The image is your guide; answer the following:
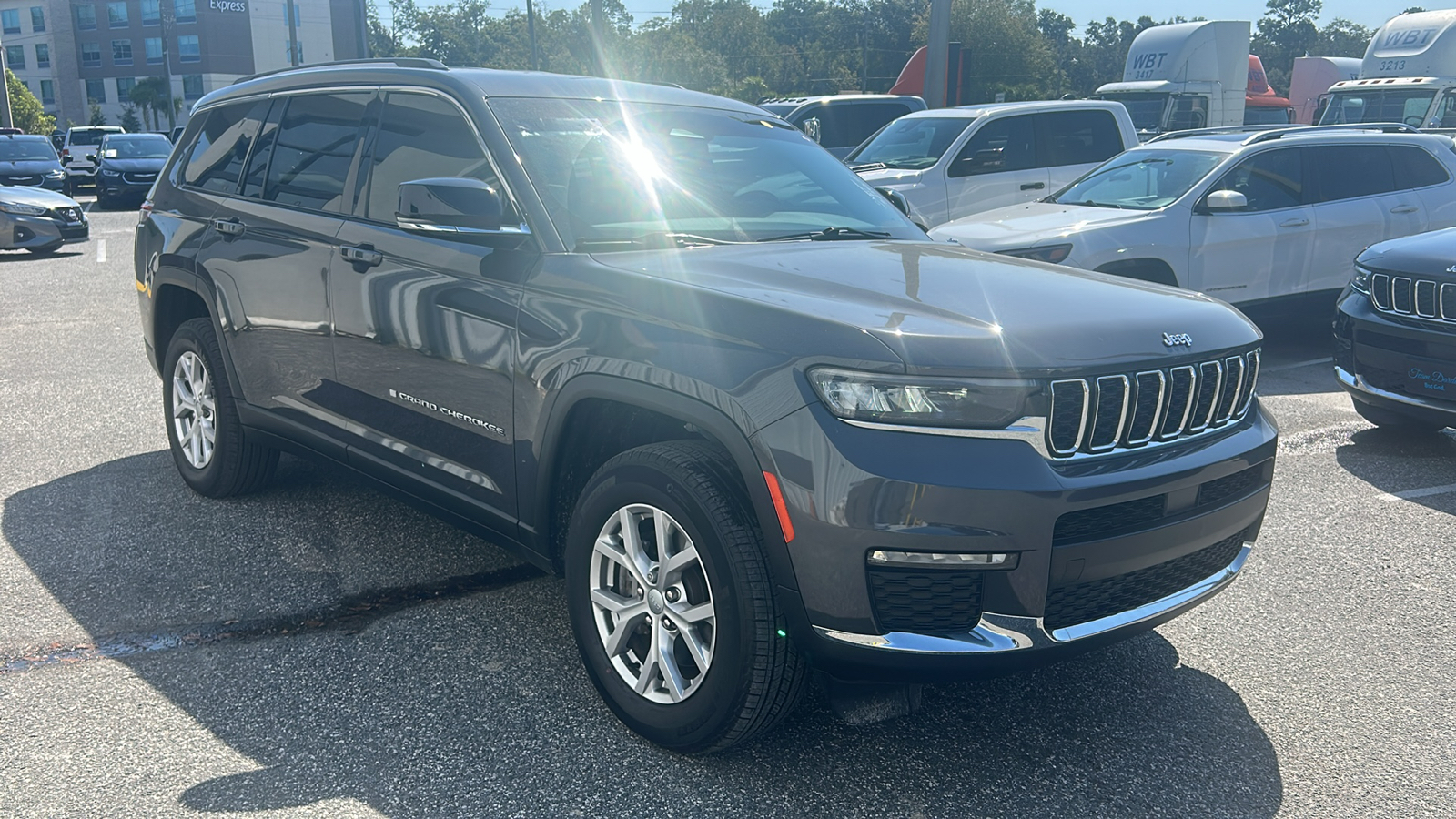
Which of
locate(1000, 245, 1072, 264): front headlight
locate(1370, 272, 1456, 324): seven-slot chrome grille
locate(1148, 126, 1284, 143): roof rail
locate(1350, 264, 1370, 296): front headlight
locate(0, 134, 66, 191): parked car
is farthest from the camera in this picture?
locate(0, 134, 66, 191): parked car

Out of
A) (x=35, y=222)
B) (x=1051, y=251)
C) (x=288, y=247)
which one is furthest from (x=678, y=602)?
(x=35, y=222)

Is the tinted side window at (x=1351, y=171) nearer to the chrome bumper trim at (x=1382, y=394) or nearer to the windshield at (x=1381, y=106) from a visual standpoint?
the chrome bumper trim at (x=1382, y=394)

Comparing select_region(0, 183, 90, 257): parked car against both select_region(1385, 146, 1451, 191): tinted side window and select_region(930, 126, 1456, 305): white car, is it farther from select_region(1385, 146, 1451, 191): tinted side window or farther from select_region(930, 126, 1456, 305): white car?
select_region(1385, 146, 1451, 191): tinted side window

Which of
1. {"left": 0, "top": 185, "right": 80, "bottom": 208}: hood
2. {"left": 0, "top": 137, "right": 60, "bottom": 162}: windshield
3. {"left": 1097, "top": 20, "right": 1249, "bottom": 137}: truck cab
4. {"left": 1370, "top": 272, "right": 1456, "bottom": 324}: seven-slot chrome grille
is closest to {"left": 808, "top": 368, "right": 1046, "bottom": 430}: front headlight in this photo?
{"left": 1370, "top": 272, "right": 1456, "bottom": 324}: seven-slot chrome grille

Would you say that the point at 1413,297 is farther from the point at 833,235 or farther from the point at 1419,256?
the point at 833,235

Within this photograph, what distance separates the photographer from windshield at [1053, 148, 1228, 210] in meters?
8.71

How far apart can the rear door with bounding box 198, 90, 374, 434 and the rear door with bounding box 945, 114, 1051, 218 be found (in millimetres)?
8145

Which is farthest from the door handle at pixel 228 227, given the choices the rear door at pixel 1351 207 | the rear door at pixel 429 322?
the rear door at pixel 1351 207

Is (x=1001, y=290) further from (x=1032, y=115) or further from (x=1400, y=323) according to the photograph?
(x=1032, y=115)

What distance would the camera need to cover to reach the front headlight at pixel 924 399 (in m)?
2.67

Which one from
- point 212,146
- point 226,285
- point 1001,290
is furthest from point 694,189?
point 212,146

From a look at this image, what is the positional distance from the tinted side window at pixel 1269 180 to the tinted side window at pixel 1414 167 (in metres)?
0.95

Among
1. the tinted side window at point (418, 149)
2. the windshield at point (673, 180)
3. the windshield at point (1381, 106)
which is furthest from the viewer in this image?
the windshield at point (1381, 106)

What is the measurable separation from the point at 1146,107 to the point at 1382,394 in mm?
17535
